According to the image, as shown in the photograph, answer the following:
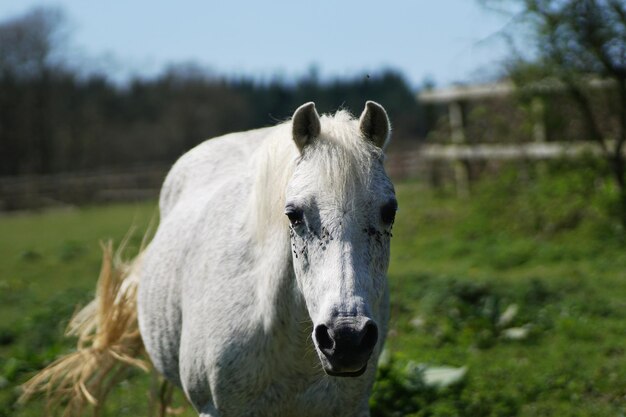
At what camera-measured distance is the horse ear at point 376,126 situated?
3.00m

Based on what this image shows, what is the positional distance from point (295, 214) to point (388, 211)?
32 cm

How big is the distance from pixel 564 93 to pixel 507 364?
19.9ft

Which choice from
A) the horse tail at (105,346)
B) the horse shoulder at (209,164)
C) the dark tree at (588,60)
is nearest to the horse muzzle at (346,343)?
the horse shoulder at (209,164)

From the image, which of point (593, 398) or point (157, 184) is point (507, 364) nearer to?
point (593, 398)

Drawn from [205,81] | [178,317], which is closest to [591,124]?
[178,317]

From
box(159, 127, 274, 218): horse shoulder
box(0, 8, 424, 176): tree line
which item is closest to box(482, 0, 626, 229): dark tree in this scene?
box(159, 127, 274, 218): horse shoulder

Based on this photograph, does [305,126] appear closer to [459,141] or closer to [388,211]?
[388,211]

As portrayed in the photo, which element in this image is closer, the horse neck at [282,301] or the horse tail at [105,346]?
the horse neck at [282,301]

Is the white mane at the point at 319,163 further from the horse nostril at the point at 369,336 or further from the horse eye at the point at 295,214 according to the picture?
the horse nostril at the point at 369,336

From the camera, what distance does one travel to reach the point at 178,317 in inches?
155

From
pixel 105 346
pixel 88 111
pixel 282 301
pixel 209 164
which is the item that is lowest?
pixel 88 111

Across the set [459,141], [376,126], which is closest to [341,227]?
[376,126]

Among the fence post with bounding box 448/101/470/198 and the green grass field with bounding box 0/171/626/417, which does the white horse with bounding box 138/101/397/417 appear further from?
the fence post with bounding box 448/101/470/198

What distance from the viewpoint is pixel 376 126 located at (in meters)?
3.05
